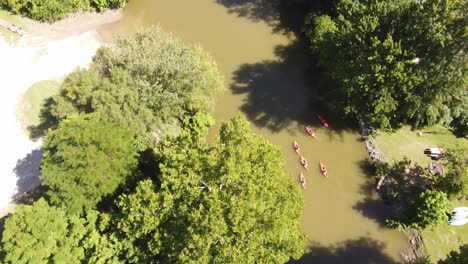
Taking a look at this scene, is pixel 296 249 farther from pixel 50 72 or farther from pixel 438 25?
pixel 50 72

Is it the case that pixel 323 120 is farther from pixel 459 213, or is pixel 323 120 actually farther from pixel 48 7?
pixel 48 7

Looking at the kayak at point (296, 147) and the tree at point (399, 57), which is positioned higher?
the tree at point (399, 57)

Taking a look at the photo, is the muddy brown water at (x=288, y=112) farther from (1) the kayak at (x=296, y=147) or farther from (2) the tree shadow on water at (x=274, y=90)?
(1) the kayak at (x=296, y=147)

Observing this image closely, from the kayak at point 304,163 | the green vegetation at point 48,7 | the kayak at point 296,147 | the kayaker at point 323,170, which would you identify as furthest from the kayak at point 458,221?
the green vegetation at point 48,7

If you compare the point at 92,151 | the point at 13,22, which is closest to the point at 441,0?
the point at 92,151

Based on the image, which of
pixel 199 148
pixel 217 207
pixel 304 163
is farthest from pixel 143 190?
pixel 304 163

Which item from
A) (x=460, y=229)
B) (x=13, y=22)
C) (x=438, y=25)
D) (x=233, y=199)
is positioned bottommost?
(x=460, y=229)
